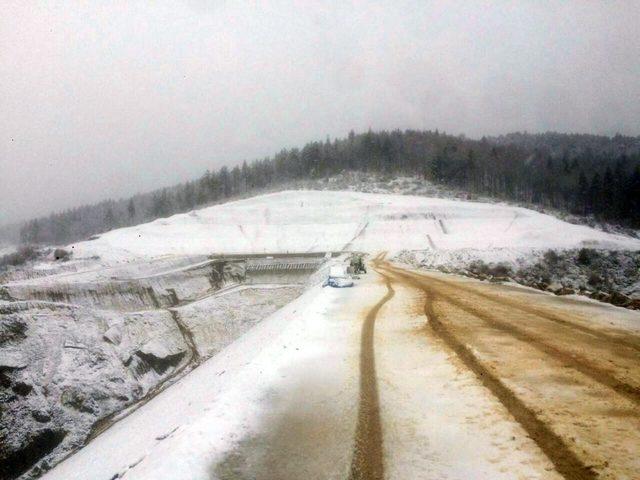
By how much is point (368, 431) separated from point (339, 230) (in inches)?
2687

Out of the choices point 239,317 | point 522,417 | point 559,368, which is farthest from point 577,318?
point 239,317

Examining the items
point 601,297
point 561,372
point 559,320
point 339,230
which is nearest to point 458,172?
point 339,230

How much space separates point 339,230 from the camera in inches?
2879

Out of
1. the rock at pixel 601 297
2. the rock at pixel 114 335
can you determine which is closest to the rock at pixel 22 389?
the rock at pixel 114 335

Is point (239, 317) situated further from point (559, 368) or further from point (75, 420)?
point (559, 368)

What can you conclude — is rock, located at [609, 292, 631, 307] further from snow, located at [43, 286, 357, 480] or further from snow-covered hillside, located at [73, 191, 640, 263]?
snow-covered hillside, located at [73, 191, 640, 263]

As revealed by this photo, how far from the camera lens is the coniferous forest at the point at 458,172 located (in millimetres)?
90312

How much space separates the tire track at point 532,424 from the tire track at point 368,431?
1765mm

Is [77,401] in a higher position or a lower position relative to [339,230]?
lower

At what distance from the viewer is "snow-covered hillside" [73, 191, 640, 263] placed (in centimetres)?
5147

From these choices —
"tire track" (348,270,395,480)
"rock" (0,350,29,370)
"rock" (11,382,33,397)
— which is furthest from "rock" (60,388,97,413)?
"tire track" (348,270,395,480)

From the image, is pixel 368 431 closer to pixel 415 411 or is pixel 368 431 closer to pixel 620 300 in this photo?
pixel 415 411

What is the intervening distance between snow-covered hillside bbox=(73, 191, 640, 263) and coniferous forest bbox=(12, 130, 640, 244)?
31034mm

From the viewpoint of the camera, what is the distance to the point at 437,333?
985 cm
